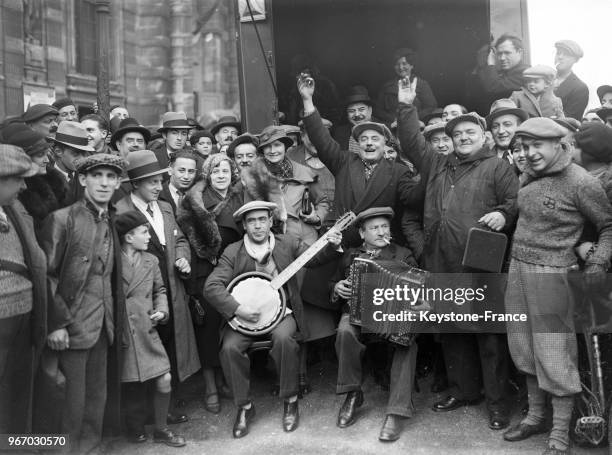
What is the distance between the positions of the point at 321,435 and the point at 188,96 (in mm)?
12015

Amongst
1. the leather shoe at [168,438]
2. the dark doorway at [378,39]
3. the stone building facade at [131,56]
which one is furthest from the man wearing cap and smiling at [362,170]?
the stone building facade at [131,56]

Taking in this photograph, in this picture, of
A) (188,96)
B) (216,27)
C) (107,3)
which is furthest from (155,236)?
(216,27)

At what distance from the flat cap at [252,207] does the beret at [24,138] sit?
4.80ft

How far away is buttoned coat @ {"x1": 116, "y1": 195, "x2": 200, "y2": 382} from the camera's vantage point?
5.00 meters

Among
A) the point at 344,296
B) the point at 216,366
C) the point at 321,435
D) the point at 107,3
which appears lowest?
the point at 321,435

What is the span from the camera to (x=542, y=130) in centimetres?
433

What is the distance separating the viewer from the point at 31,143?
168 inches

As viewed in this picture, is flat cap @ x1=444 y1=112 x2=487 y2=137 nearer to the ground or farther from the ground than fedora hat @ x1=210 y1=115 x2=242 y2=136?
nearer to the ground

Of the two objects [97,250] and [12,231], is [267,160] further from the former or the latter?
[12,231]

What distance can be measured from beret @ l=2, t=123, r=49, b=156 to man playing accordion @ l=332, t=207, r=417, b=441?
226 centimetres

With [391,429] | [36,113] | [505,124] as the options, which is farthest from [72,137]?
[505,124]

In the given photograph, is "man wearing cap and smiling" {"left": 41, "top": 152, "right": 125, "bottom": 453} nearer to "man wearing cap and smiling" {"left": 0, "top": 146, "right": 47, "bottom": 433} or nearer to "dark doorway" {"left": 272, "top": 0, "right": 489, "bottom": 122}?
"man wearing cap and smiling" {"left": 0, "top": 146, "right": 47, "bottom": 433}

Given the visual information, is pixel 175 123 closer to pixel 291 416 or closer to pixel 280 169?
pixel 280 169

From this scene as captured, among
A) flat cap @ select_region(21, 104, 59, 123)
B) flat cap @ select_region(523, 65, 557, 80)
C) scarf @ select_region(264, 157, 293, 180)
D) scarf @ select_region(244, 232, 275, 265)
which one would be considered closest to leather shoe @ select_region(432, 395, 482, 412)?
scarf @ select_region(244, 232, 275, 265)
